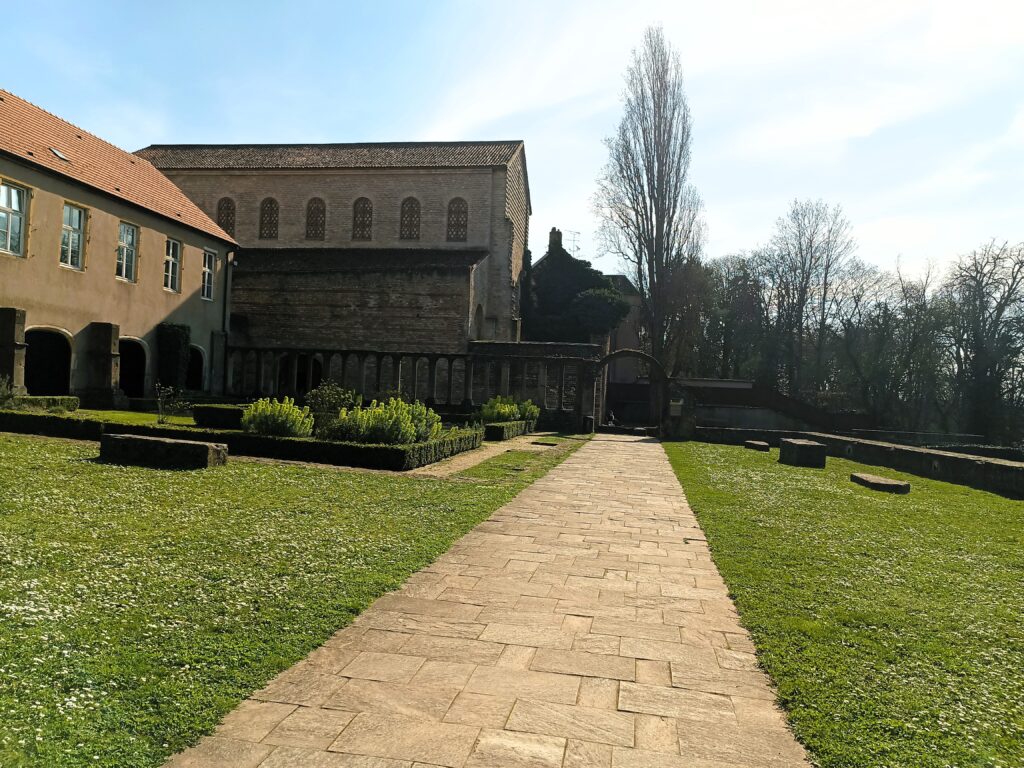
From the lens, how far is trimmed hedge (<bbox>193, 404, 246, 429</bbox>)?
50.0 ft

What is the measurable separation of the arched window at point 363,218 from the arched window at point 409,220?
1.58m

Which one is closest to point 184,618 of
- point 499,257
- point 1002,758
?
point 1002,758

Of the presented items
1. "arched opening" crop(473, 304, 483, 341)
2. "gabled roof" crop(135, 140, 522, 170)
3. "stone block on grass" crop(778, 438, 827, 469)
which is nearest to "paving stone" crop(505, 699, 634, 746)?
"stone block on grass" crop(778, 438, 827, 469)

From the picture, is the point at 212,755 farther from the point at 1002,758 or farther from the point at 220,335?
the point at 220,335

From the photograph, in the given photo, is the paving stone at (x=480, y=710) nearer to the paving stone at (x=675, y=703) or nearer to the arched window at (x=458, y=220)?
the paving stone at (x=675, y=703)

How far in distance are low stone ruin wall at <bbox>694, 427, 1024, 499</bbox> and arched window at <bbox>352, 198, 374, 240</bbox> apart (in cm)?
2295

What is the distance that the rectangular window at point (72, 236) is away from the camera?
18.5m

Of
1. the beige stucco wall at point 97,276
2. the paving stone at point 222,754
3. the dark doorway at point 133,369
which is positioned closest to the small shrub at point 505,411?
the beige stucco wall at point 97,276

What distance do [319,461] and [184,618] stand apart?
8.21 m

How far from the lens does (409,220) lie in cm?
3556

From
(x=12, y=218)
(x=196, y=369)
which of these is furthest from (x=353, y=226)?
(x=12, y=218)

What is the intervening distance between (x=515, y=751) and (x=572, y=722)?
36 cm

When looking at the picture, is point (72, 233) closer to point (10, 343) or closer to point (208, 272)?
point (10, 343)

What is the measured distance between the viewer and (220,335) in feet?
86.1
